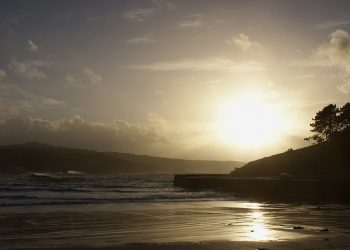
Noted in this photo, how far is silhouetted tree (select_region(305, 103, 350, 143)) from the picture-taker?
3484 inches

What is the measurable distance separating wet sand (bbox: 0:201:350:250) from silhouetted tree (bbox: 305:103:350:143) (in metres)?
67.4

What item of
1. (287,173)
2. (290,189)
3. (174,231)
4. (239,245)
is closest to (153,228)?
(174,231)

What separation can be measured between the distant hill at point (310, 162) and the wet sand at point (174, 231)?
53.4m

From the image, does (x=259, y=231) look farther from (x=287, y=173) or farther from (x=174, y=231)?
(x=287, y=173)

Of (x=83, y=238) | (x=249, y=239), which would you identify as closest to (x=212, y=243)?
(x=249, y=239)

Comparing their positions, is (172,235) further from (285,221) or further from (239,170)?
(239,170)

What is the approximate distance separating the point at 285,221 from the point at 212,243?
789 centimetres

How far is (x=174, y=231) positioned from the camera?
60.4 ft

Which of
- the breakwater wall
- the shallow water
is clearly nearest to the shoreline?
the shallow water

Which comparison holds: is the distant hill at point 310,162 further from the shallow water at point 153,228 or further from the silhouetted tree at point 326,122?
the shallow water at point 153,228

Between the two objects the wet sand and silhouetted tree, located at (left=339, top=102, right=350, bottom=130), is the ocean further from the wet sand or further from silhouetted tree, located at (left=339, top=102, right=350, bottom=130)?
silhouetted tree, located at (left=339, top=102, right=350, bottom=130)

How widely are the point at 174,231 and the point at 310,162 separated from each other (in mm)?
65167

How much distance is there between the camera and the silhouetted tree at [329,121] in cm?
8850

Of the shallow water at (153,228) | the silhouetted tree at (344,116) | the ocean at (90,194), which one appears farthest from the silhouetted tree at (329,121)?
the shallow water at (153,228)
